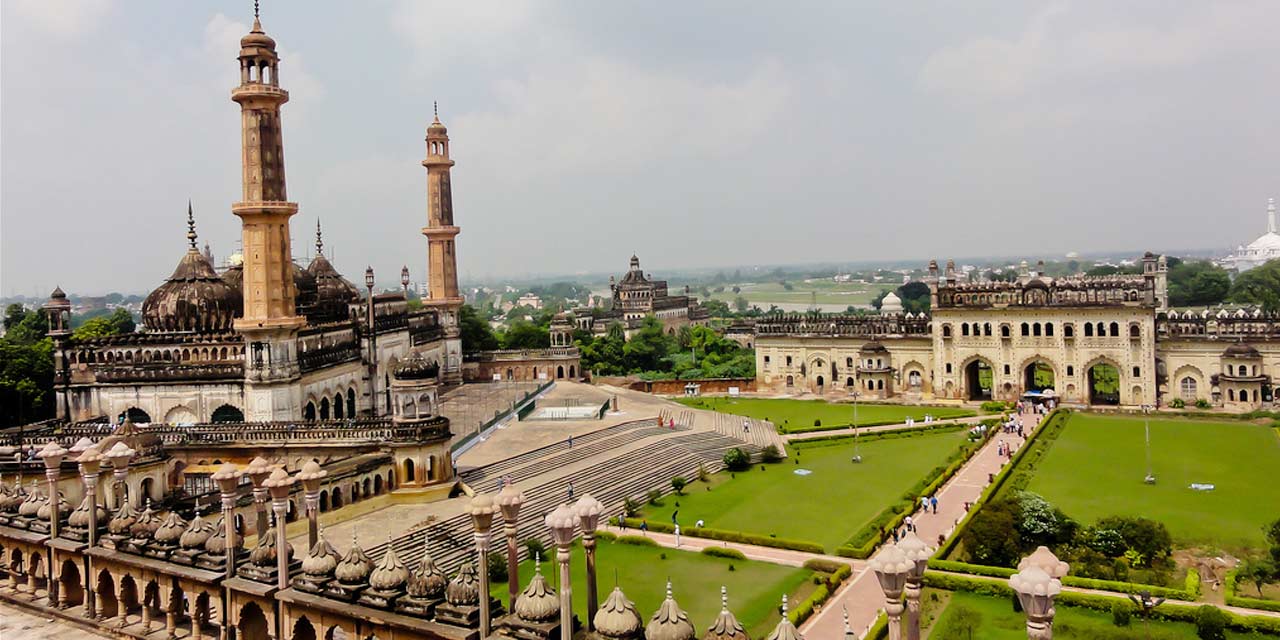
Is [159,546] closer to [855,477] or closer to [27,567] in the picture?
[27,567]

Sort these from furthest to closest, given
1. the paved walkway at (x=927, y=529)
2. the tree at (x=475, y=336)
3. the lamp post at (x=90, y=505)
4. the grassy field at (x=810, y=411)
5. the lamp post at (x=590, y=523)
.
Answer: the tree at (x=475, y=336) → the grassy field at (x=810, y=411) → the paved walkway at (x=927, y=529) → the lamp post at (x=90, y=505) → the lamp post at (x=590, y=523)

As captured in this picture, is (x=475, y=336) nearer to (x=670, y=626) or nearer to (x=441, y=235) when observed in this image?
(x=441, y=235)

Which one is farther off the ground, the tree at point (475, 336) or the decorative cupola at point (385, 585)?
the tree at point (475, 336)

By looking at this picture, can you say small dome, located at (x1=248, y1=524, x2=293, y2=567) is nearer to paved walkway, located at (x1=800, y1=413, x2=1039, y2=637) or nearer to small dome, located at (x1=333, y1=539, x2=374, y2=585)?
small dome, located at (x1=333, y1=539, x2=374, y2=585)

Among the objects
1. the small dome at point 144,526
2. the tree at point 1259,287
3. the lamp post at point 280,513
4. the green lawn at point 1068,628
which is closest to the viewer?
the lamp post at point 280,513

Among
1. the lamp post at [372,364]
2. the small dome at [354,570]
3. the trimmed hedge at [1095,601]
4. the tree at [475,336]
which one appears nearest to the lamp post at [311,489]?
the small dome at [354,570]

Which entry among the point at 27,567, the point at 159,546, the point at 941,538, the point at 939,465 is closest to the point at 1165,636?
the point at 941,538

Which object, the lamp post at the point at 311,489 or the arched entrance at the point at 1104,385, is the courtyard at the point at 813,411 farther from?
the lamp post at the point at 311,489

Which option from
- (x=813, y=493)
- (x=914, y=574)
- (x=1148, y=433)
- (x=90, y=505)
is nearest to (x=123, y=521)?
(x=90, y=505)
